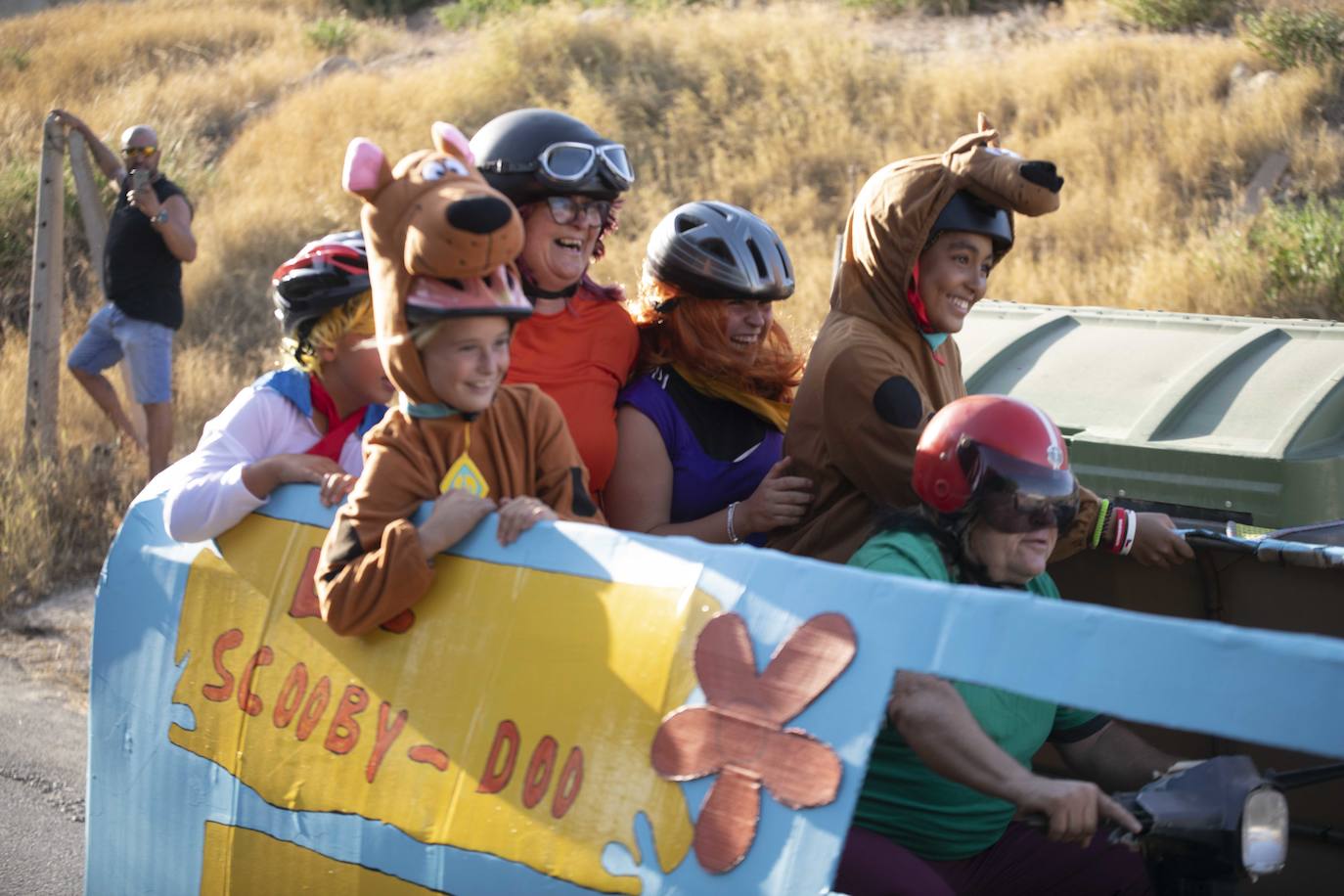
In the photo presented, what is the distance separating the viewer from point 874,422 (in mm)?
3881

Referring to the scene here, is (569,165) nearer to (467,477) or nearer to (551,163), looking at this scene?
(551,163)

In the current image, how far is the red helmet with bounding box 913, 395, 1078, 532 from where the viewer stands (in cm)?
312

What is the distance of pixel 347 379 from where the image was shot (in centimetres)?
398

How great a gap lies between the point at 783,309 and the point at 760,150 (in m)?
5.05

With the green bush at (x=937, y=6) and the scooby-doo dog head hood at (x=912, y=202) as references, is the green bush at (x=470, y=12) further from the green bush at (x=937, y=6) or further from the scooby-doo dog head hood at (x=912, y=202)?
the scooby-doo dog head hood at (x=912, y=202)

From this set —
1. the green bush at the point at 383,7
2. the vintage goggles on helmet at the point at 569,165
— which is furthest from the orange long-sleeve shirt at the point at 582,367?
the green bush at the point at 383,7

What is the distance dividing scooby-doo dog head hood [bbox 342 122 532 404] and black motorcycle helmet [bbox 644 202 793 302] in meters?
1.13

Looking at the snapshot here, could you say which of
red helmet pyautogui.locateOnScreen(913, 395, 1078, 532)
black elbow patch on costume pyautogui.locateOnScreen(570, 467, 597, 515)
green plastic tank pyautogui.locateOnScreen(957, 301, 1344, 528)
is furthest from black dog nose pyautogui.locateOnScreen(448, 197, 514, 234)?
green plastic tank pyautogui.locateOnScreen(957, 301, 1344, 528)

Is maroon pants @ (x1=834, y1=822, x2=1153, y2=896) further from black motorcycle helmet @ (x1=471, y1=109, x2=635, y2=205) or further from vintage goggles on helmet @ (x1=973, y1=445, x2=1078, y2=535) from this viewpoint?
black motorcycle helmet @ (x1=471, y1=109, x2=635, y2=205)

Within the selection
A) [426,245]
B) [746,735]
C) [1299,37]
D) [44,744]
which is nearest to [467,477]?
[426,245]

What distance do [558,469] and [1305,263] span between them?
887 cm

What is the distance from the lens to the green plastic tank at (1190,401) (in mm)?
5227

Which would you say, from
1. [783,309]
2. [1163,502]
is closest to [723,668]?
[1163,502]

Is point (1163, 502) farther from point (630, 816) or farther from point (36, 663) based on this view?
point (36, 663)
